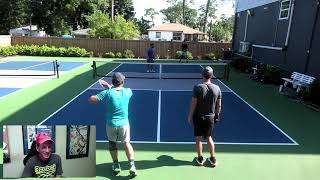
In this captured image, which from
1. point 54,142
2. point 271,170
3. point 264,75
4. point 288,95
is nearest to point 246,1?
point 264,75

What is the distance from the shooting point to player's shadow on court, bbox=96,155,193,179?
600cm

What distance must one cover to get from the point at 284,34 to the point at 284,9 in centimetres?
147

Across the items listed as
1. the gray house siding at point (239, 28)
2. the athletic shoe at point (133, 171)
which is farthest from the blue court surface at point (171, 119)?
the gray house siding at point (239, 28)

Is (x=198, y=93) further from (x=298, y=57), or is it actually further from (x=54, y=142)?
(x=298, y=57)

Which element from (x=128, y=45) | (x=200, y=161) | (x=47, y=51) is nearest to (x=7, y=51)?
(x=47, y=51)

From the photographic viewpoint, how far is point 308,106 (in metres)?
11.6

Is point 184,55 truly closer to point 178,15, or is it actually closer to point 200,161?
point 200,161

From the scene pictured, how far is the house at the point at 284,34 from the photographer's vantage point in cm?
1379

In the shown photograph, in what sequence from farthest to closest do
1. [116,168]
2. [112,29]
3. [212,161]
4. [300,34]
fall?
[112,29] → [300,34] → [212,161] → [116,168]

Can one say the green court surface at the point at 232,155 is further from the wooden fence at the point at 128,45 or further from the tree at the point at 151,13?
the tree at the point at 151,13

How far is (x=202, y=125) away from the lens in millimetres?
6188

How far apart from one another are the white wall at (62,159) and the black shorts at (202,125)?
84.1 inches

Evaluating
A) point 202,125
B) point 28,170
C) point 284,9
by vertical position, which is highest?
point 284,9

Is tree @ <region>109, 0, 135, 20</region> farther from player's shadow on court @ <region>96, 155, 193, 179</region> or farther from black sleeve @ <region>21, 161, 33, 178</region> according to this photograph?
black sleeve @ <region>21, 161, 33, 178</region>
